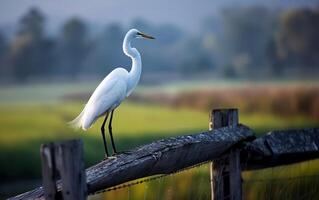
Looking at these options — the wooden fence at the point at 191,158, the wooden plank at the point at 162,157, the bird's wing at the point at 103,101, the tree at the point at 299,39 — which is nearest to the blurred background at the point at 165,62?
the tree at the point at 299,39

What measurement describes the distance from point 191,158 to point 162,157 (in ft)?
0.79

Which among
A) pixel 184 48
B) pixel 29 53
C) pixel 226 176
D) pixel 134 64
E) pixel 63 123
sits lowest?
pixel 63 123

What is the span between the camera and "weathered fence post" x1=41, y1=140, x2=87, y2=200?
2.34 meters

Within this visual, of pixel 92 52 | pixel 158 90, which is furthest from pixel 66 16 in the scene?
pixel 158 90

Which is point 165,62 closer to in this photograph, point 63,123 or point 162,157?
point 63,123

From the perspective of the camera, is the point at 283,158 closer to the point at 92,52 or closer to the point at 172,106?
the point at 172,106

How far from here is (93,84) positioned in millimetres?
18859

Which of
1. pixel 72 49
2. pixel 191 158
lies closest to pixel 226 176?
pixel 191 158

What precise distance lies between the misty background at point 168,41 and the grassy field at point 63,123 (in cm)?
85

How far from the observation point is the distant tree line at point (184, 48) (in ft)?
62.8

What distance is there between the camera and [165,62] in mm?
19438

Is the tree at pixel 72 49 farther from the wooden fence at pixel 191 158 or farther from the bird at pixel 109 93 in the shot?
the wooden fence at pixel 191 158

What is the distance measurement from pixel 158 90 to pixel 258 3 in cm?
441

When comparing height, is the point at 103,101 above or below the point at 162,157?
above
